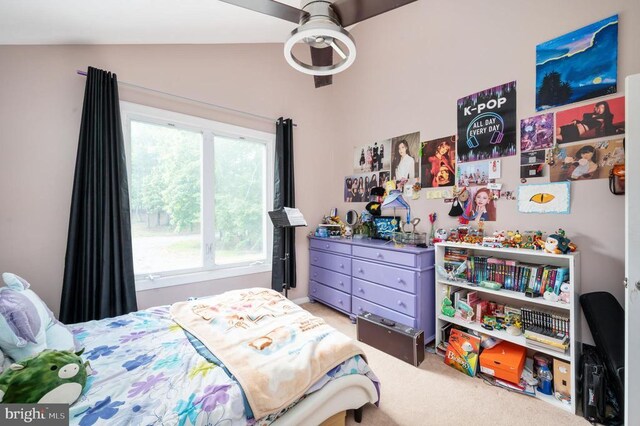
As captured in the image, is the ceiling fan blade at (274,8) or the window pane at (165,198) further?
the window pane at (165,198)

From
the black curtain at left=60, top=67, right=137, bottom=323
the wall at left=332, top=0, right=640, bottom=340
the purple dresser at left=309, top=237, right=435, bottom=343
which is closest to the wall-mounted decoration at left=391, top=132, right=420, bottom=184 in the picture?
the wall at left=332, top=0, right=640, bottom=340

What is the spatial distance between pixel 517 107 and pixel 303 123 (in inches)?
95.1

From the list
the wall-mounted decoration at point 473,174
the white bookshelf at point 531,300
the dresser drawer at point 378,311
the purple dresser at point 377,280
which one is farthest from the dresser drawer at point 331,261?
the wall-mounted decoration at point 473,174

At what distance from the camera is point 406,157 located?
3068mm

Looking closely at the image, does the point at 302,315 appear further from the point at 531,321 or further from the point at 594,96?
the point at 594,96

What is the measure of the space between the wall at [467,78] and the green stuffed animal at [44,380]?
283 centimetres

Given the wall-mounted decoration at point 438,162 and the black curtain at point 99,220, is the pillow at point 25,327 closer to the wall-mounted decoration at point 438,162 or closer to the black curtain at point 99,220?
the black curtain at point 99,220

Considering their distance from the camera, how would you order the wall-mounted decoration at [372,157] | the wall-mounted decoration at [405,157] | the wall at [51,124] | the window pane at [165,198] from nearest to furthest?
the wall at [51,124] < the window pane at [165,198] < the wall-mounted decoration at [405,157] < the wall-mounted decoration at [372,157]

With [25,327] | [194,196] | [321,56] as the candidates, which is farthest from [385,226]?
[25,327]

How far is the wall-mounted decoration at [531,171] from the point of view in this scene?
A: 2.11 m

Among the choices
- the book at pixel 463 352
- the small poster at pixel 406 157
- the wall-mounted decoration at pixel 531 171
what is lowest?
the book at pixel 463 352

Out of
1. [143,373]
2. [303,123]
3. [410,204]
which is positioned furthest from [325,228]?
[143,373]

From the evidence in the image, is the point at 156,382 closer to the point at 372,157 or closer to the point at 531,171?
the point at 531,171

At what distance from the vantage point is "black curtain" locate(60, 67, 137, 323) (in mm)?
2139
